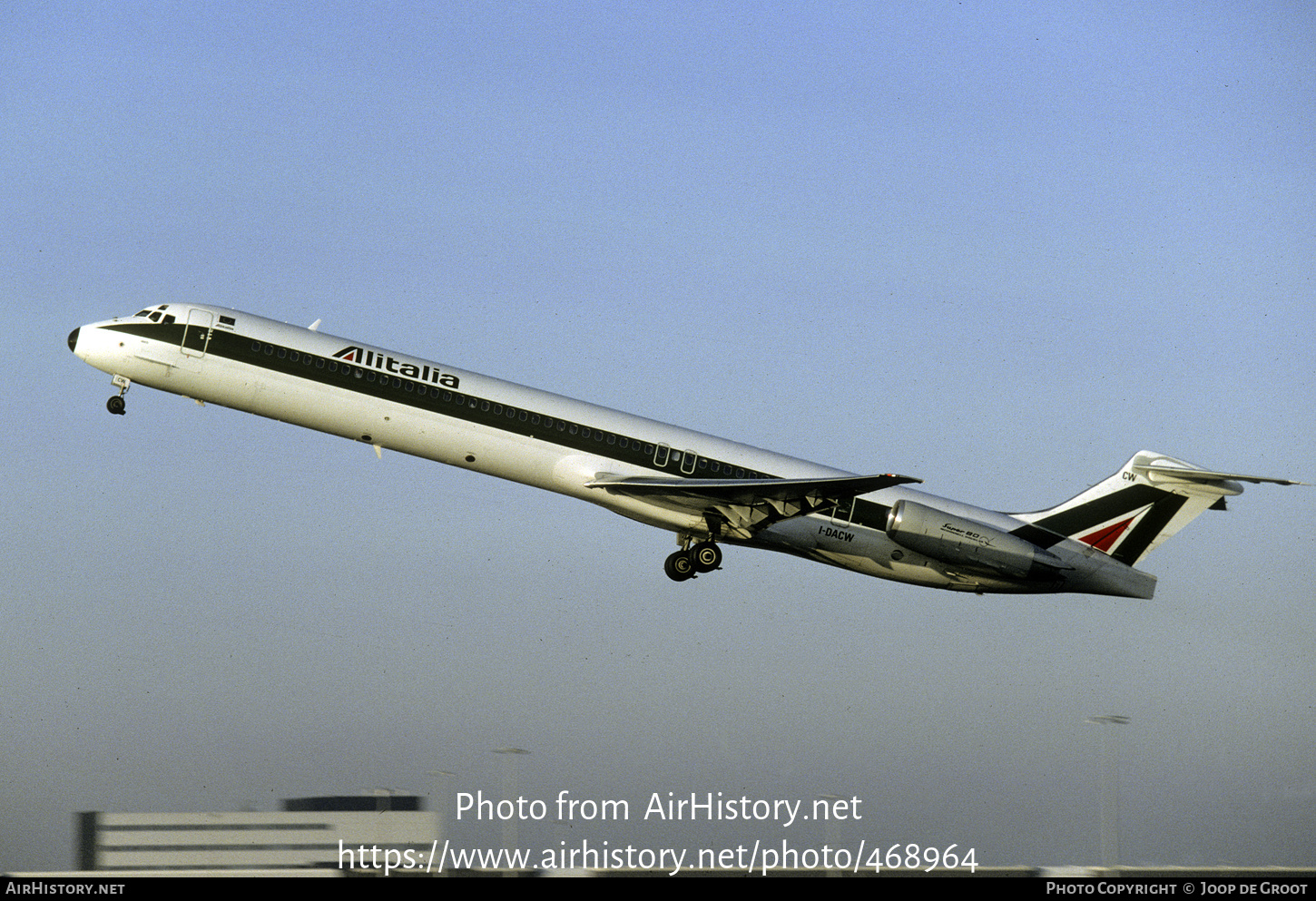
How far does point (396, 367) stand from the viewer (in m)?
30.6

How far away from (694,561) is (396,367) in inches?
327

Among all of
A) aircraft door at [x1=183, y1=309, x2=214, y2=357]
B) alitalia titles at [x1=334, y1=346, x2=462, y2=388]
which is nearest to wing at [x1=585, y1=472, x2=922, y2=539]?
alitalia titles at [x1=334, y1=346, x2=462, y2=388]

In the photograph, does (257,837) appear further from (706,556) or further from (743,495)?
(743,495)

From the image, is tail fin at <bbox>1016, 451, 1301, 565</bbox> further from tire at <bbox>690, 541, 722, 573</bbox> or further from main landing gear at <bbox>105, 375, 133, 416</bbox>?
main landing gear at <bbox>105, 375, 133, 416</bbox>

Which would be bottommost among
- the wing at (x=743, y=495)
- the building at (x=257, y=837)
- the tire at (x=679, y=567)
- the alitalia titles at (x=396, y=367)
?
the building at (x=257, y=837)

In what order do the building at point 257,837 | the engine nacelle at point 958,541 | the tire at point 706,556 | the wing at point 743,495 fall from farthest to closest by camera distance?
the building at point 257,837, the tire at point 706,556, the engine nacelle at point 958,541, the wing at point 743,495

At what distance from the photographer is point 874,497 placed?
32.6m

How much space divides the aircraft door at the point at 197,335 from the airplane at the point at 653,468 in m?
0.03

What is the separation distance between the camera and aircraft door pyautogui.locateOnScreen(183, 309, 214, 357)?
3020cm

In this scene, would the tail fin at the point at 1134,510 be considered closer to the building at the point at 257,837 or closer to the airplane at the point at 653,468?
the airplane at the point at 653,468

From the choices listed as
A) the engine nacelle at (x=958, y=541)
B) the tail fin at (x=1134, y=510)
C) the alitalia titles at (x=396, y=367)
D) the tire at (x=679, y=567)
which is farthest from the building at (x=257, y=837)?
the tail fin at (x=1134, y=510)

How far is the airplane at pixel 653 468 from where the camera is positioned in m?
30.3

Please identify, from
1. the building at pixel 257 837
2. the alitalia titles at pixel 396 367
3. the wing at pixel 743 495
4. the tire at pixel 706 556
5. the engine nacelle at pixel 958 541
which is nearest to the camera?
the wing at pixel 743 495
